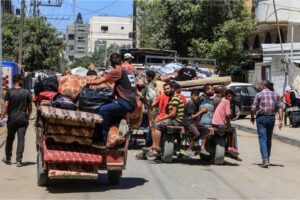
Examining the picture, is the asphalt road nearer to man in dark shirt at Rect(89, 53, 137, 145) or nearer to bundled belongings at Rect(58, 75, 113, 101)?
man in dark shirt at Rect(89, 53, 137, 145)

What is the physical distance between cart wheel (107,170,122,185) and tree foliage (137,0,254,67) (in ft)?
87.1

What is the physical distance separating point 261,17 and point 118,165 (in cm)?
3172

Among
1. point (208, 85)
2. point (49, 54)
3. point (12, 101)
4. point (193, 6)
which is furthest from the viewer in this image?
point (49, 54)

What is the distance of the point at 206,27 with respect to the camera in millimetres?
37469

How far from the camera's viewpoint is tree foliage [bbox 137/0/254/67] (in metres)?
36.6

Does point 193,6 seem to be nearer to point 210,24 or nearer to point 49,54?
point 210,24

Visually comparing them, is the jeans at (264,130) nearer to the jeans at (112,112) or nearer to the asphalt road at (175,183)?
the asphalt road at (175,183)

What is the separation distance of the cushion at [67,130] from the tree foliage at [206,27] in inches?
1073

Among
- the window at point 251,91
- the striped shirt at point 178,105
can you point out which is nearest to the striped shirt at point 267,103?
the striped shirt at point 178,105

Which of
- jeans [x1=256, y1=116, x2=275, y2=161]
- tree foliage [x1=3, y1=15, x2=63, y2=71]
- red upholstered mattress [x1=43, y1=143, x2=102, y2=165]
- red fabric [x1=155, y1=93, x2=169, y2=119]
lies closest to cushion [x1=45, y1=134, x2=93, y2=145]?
red upholstered mattress [x1=43, y1=143, x2=102, y2=165]

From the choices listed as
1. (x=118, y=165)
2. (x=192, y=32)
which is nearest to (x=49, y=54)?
(x=192, y=32)

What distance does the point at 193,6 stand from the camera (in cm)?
3653

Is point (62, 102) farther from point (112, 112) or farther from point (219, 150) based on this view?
point (219, 150)

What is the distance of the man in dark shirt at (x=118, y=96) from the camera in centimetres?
956
